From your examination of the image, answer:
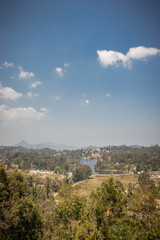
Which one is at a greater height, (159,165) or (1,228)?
(1,228)

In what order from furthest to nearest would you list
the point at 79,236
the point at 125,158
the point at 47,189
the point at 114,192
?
the point at 125,158 < the point at 47,189 < the point at 114,192 < the point at 79,236

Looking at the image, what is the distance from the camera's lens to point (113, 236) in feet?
36.9

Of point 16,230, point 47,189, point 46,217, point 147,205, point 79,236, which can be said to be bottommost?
point 47,189

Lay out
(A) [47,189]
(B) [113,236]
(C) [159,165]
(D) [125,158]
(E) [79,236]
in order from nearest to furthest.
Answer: (E) [79,236]
(B) [113,236]
(A) [47,189]
(C) [159,165]
(D) [125,158]

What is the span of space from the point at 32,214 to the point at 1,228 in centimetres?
532

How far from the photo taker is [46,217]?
20.4 meters

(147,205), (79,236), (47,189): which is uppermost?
(79,236)

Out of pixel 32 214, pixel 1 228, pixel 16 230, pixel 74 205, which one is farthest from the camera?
pixel 74 205

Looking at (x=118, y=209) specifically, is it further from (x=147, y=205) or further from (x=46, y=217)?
(x=46, y=217)

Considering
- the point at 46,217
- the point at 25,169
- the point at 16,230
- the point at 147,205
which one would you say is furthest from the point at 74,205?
the point at 25,169

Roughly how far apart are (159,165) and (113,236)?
143 metres

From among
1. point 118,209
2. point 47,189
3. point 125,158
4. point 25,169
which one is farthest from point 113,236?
point 125,158

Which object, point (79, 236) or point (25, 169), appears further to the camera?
point (25, 169)

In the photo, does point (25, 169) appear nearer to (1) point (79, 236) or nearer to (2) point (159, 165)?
(2) point (159, 165)
